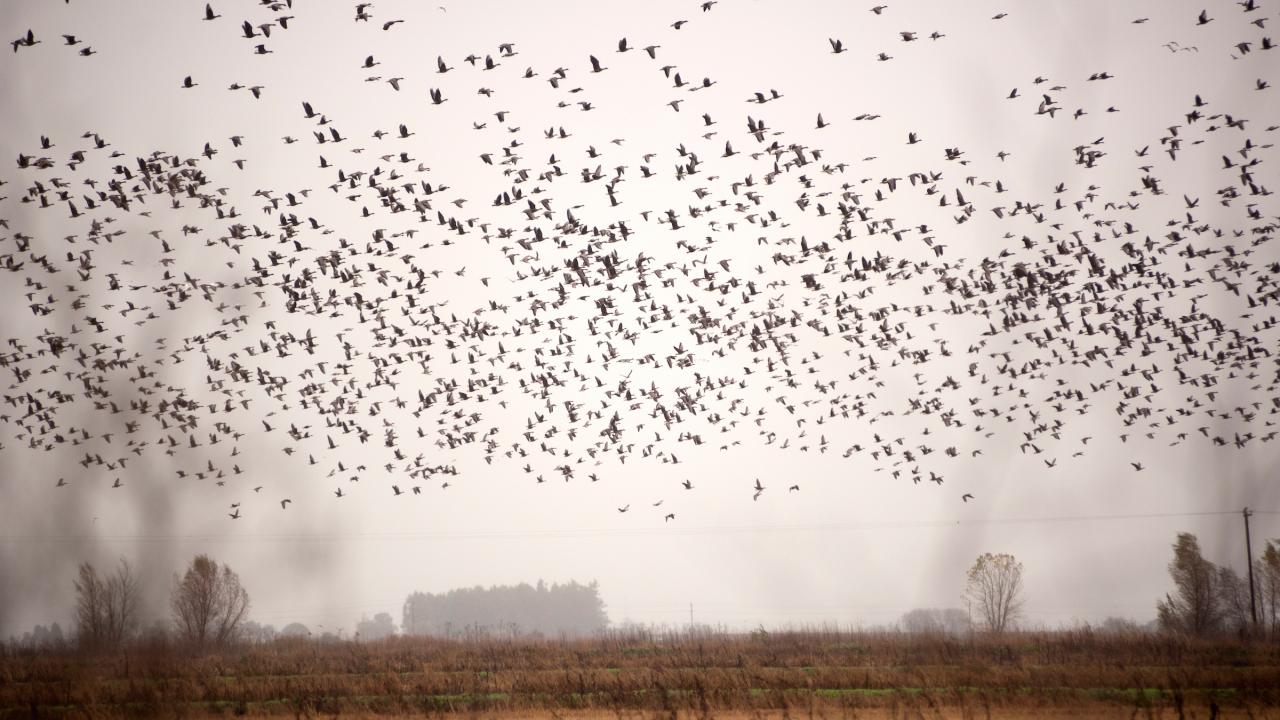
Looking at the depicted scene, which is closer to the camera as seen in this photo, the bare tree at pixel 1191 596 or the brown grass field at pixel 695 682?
the brown grass field at pixel 695 682

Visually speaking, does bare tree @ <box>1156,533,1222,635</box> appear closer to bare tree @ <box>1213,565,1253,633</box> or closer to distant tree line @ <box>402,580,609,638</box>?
bare tree @ <box>1213,565,1253,633</box>

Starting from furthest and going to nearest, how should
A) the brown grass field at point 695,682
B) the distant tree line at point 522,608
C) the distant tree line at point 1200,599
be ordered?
1. the distant tree line at point 522,608
2. the distant tree line at point 1200,599
3. the brown grass field at point 695,682

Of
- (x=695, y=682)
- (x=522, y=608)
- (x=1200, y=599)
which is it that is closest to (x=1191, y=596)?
(x=1200, y=599)

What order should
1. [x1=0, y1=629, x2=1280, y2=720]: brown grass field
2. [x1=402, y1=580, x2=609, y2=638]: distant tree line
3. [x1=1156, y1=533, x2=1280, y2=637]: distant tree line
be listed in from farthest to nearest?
[x1=402, y1=580, x2=609, y2=638]: distant tree line
[x1=1156, y1=533, x2=1280, y2=637]: distant tree line
[x1=0, y1=629, x2=1280, y2=720]: brown grass field

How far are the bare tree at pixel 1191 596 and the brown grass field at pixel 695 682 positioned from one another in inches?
697

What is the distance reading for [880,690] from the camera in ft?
97.9

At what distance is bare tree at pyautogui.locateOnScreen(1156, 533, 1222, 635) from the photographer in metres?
60.1

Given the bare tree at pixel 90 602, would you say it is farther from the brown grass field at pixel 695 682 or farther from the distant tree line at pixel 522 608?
the distant tree line at pixel 522 608

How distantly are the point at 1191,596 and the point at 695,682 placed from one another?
45870 mm

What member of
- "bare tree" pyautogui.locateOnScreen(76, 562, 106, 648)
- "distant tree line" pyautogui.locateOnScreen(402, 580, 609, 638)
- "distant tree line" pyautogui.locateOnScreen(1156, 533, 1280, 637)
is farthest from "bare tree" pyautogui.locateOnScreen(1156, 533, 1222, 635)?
"distant tree line" pyautogui.locateOnScreen(402, 580, 609, 638)

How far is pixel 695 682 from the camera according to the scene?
2959 centimetres

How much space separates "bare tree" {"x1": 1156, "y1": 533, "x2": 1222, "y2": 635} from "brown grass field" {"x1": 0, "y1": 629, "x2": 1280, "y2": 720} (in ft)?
58.1

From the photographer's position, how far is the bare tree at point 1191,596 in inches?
2365

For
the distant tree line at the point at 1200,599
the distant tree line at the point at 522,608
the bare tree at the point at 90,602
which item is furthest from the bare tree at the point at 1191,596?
the distant tree line at the point at 522,608
